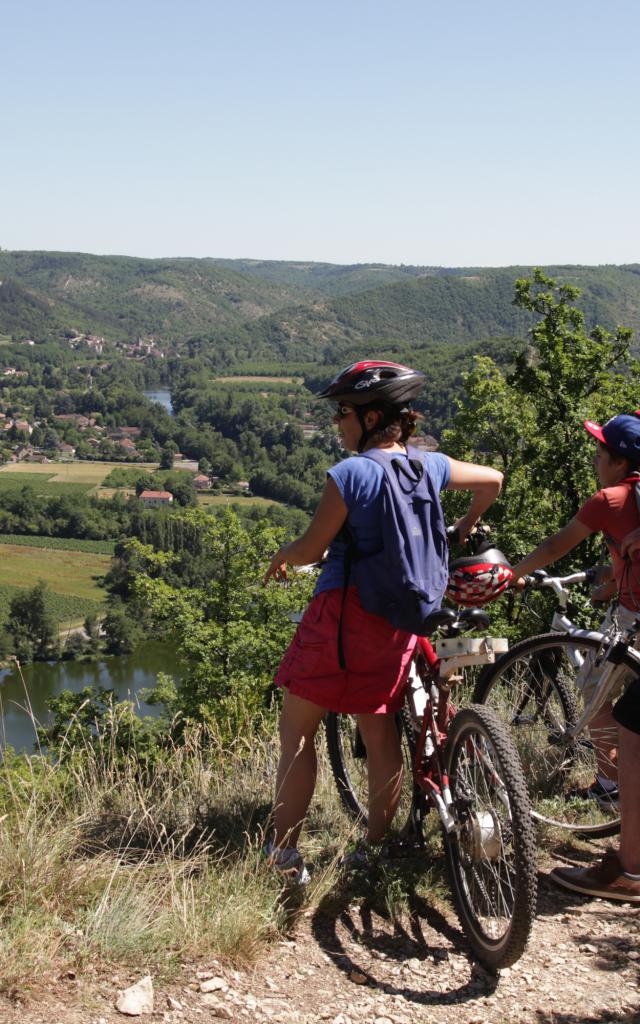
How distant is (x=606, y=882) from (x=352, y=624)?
106cm

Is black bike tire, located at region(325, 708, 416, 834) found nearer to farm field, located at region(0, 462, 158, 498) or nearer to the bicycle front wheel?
the bicycle front wheel

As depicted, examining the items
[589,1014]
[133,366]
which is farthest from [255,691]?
[133,366]

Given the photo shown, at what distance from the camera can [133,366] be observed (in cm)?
19662

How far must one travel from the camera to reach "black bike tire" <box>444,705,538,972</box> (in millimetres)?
2219

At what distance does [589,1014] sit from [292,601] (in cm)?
1739

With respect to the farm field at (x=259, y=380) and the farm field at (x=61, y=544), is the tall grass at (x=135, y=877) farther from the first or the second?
the farm field at (x=259, y=380)

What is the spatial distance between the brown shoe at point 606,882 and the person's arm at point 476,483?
1059 millimetres

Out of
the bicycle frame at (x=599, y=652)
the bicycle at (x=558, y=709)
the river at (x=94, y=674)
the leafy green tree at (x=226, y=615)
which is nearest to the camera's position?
the bicycle frame at (x=599, y=652)

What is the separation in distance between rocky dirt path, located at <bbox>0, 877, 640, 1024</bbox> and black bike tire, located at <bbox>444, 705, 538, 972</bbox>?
0.10 metres

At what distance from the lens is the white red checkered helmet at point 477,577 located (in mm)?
2730

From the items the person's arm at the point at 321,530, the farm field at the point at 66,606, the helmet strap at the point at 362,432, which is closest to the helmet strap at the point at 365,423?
the helmet strap at the point at 362,432

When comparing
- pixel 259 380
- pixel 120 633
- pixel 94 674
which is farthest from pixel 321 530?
pixel 259 380

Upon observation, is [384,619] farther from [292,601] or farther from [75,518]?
[75,518]

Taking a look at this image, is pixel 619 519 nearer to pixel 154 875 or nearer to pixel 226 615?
pixel 154 875
